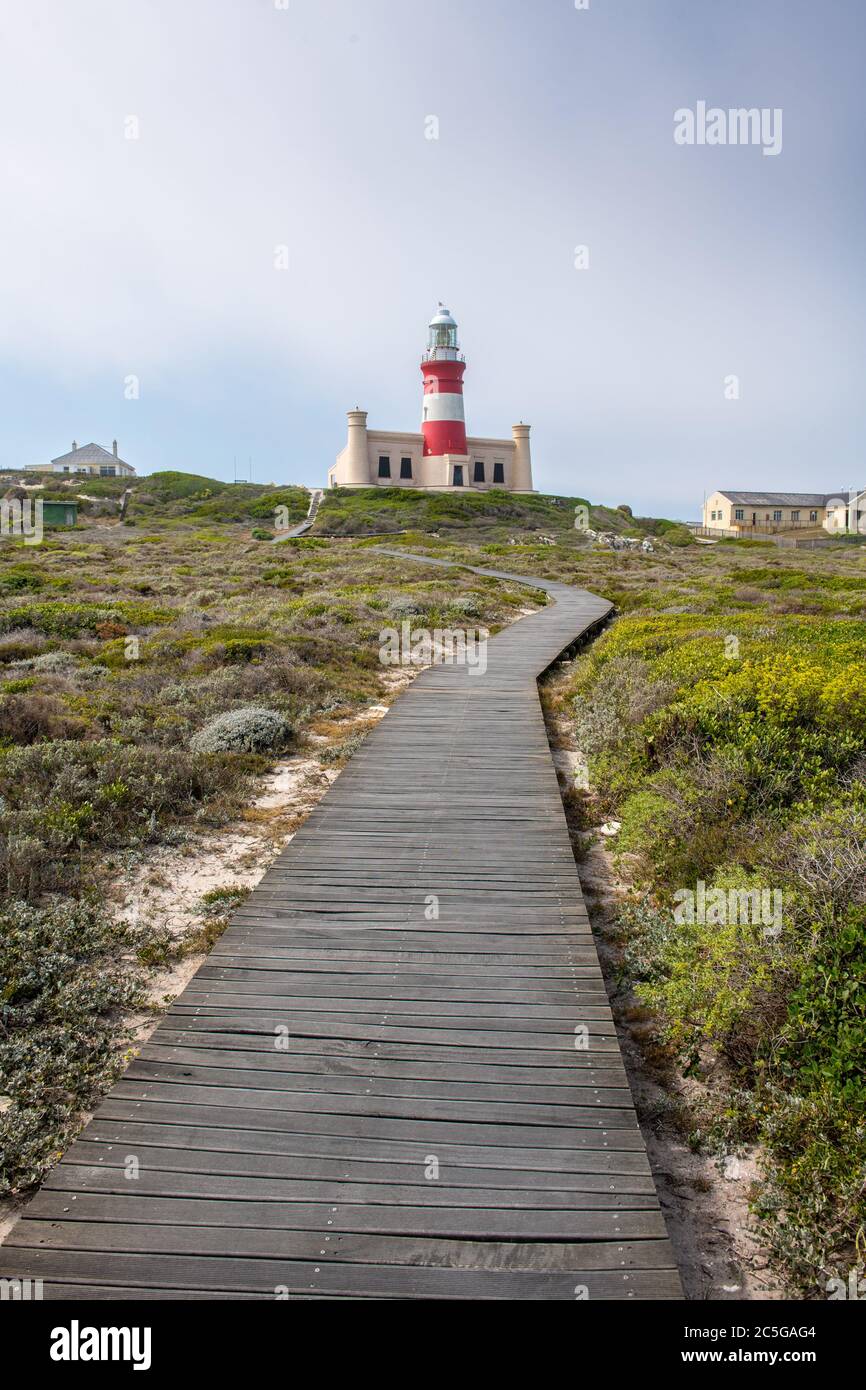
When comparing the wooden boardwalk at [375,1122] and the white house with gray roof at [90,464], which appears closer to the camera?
the wooden boardwalk at [375,1122]

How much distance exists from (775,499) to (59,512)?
230 feet

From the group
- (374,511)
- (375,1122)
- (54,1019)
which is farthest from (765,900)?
(374,511)

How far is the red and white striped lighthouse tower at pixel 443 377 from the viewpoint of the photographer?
70.1 m

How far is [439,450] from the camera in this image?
7312cm

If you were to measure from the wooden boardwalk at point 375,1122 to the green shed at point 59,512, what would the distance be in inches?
2420

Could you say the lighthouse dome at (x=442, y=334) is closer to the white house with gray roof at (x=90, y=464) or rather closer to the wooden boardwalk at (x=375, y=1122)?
the white house with gray roof at (x=90, y=464)

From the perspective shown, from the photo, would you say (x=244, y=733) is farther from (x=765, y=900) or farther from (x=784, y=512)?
(x=784, y=512)

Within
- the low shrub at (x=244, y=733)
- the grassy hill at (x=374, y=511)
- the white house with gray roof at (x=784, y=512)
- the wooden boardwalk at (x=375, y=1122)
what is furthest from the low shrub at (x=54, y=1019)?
the white house with gray roof at (x=784, y=512)

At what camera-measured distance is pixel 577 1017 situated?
468cm

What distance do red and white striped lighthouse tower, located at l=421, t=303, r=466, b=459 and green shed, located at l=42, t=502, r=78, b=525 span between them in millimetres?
30171

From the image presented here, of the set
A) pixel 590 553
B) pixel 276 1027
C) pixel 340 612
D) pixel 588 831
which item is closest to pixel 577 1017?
pixel 276 1027

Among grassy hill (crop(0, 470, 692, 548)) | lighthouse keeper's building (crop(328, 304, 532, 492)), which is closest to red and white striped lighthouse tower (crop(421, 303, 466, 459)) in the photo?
lighthouse keeper's building (crop(328, 304, 532, 492))
